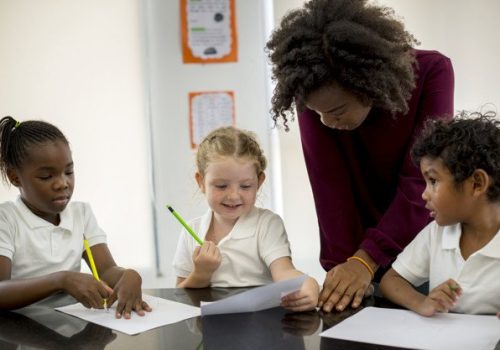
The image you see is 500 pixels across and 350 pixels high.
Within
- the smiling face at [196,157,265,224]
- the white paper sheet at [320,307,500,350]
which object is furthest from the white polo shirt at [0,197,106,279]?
the white paper sheet at [320,307,500,350]

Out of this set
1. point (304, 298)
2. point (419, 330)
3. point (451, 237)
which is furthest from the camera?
point (451, 237)

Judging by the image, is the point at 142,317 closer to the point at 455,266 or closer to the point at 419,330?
the point at 419,330

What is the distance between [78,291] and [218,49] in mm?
1734

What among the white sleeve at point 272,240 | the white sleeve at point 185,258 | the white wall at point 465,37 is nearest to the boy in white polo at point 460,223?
the white sleeve at point 272,240

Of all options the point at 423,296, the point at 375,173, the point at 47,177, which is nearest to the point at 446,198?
the point at 423,296

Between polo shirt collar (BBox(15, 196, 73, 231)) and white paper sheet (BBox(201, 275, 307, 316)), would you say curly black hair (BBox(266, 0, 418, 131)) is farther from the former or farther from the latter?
polo shirt collar (BBox(15, 196, 73, 231))

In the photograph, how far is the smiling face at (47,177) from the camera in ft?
4.36

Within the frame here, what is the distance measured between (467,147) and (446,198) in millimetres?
107

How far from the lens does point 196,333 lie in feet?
2.96

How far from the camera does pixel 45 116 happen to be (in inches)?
102

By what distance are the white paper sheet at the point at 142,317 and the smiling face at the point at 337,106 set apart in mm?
479

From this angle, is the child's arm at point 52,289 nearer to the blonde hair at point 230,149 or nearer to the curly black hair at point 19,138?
the curly black hair at point 19,138

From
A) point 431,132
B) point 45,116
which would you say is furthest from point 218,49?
point 431,132

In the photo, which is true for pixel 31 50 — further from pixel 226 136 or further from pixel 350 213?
pixel 350 213
